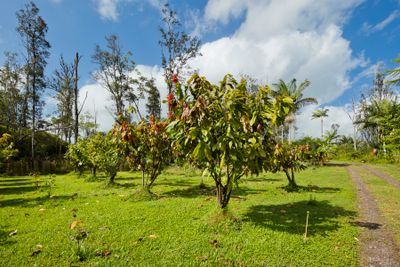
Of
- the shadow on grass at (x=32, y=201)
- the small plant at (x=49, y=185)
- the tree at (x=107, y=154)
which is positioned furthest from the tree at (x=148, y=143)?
the small plant at (x=49, y=185)

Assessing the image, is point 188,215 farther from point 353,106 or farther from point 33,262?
point 353,106

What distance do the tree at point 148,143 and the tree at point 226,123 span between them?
11.0 feet

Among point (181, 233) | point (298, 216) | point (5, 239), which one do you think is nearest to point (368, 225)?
point (298, 216)

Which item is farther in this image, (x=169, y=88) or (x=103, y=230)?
(x=169, y=88)

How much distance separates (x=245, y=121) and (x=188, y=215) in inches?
109

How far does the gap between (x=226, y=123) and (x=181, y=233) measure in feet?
7.69

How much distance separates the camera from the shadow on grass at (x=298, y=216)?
536 centimetres

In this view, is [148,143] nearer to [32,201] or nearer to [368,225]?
[32,201]

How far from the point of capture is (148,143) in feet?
29.4

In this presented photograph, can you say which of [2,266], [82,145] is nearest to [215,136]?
[2,266]

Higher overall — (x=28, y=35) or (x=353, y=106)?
(x=28, y=35)

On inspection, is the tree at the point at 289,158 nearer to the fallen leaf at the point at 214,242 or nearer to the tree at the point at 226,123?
the tree at the point at 226,123

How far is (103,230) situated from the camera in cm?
508

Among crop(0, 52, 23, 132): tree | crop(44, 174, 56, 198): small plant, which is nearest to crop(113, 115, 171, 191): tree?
crop(44, 174, 56, 198): small plant
